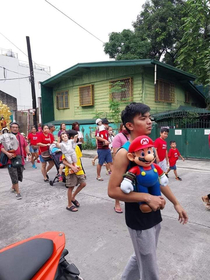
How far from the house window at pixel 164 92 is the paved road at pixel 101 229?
7713mm

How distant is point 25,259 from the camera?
1311mm

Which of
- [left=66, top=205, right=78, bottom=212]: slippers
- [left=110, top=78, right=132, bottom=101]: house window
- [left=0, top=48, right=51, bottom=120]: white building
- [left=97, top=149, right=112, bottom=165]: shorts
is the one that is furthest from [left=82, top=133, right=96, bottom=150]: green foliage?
[left=0, top=48, right=51, bottom=120]: white building

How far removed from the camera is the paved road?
2.34 m

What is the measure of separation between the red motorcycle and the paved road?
2.79 feet

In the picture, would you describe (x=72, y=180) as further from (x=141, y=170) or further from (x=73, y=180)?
(x=141, y=170)

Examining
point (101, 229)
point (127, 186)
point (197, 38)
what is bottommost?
point (101, 229)

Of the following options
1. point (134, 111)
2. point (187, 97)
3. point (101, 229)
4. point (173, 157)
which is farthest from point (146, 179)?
point (187, 97)

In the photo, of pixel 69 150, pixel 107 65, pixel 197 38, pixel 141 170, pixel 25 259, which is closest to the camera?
pixel 25 259

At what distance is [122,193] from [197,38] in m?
15.9

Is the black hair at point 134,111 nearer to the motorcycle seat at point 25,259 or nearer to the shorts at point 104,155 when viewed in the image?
the motorcycle seat at point 25,259

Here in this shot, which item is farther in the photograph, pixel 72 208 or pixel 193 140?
pixel 193 140

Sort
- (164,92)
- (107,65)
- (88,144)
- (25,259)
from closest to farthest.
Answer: (25,259), (107,65), (164,92), (88,144)

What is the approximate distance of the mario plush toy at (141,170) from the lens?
1.40 meters

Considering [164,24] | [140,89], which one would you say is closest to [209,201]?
[140,89]
